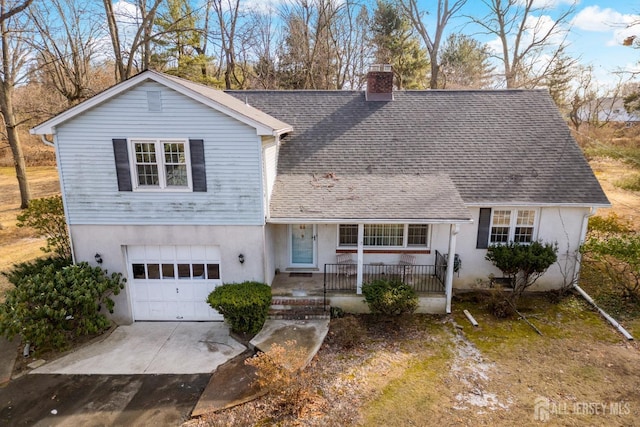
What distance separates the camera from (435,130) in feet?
43.4

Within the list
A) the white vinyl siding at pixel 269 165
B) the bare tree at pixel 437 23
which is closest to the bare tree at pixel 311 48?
the bare tree at pixel 437 23

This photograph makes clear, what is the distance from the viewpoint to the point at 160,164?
9016 millimetres

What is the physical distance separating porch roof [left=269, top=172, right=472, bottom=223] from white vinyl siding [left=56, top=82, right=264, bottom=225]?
1.33 meters

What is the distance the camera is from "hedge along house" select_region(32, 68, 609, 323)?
8883mm

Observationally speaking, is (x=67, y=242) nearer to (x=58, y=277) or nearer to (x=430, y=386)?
(x=58, y=277)

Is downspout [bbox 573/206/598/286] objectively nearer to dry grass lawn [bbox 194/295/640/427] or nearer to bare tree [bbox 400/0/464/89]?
dry grass lawn [bbox 194/295/640/427]

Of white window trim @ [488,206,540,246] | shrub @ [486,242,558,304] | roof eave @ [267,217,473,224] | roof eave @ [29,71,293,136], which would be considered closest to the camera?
roof eave @ [29,71,293,136]

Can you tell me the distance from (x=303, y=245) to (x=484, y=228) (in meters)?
5.76

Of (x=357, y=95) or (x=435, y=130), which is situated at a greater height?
(x=357, y=95)

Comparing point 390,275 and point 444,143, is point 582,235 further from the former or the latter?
point 390,275

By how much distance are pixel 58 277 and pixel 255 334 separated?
16.2 feet

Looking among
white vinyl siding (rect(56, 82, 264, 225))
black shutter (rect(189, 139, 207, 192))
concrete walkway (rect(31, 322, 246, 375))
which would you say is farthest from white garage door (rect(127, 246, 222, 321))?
black shutter (rect(189, 139, 207, 192))

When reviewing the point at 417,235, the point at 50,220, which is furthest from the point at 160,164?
the point at 417,235

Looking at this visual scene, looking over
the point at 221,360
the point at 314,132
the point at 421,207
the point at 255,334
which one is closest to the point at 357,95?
the point at 314,132
